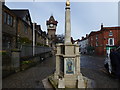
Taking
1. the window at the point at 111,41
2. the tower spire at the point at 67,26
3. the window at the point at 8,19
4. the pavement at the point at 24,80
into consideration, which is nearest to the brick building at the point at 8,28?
the window at the point at 8,19

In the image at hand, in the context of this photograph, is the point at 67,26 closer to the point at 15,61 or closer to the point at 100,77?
the point at 100,77

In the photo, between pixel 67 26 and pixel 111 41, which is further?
pixel 111 41

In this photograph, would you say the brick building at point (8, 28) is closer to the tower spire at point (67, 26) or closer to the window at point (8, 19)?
the window at point (8, 19)

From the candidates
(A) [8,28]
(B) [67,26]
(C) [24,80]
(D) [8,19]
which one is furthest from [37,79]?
(D) [8,19]

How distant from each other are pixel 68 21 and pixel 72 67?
2756mm

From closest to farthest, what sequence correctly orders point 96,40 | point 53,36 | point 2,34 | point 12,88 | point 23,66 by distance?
point 12,88 < point 23,66 < point 2,34 < point 96,40 < point 53,36

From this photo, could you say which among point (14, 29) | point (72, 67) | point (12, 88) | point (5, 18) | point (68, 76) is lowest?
point (12, 88)

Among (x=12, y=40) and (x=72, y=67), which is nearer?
(x=72, y=67)

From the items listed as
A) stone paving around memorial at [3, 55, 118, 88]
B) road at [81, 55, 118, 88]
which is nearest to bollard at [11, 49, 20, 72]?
stone paving around memorial at [3, 55, 118, 88]

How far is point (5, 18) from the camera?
1416cm

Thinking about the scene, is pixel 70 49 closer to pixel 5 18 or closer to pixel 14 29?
pixel 5 18

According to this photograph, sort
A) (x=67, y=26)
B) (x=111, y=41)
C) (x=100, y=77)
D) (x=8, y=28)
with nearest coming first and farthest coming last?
1. (x=67, y=26)
2. (x=100, y=77)
3. (x=8, y=28)
4. (x=111, y=41)

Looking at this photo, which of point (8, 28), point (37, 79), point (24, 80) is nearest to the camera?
point (24, 80)

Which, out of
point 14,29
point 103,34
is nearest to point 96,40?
point 103,34
